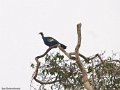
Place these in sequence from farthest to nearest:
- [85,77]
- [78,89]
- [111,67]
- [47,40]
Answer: [47,40]
[78,89]
[111,67]
[85,77]

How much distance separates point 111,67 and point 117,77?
296mm

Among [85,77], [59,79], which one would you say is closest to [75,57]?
[85,77]

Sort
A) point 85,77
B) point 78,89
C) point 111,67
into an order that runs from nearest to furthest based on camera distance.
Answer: point 85,77, point 111,67, point 78,89

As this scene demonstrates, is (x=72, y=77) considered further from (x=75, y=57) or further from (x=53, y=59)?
(x=75, y=57)

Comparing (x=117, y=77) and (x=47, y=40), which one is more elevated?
(x=47, y=40)

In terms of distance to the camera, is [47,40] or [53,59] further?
[47,40]

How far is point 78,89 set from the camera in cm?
737

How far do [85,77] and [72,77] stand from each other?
4.48 feet

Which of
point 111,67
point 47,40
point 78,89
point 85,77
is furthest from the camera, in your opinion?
point 47,40

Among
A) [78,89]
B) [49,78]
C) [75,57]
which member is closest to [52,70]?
[49,78]

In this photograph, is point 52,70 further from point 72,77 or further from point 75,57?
point 75,57

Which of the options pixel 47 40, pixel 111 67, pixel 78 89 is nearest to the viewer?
pixel 111 67

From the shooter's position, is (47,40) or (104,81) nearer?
(104,81)

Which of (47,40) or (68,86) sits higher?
(47,40)
